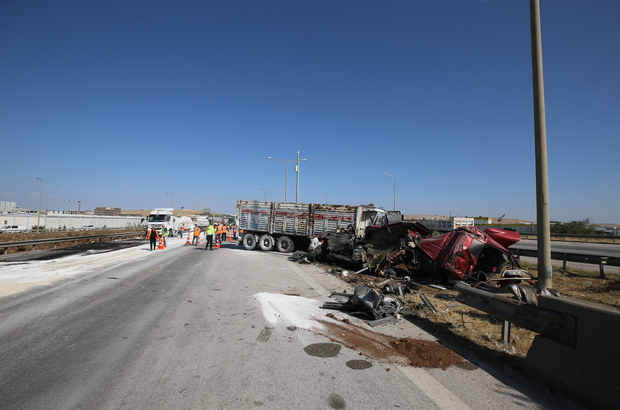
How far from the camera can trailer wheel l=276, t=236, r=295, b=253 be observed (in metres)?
19.6

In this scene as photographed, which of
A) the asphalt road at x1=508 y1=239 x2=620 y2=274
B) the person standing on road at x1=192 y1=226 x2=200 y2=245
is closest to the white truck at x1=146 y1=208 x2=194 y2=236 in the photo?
the person standing on road at x1=192 y1=226 x2=200 y2=245

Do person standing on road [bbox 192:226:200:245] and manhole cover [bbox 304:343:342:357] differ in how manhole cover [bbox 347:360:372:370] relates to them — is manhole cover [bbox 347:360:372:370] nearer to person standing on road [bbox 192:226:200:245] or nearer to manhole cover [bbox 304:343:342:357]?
manhole cover [bbox 304:343:342:357]

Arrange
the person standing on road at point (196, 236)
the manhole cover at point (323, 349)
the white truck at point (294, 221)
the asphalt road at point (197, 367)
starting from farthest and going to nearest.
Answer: the person standing on road at point (196, 236) → the white truck at point (294, 221) → the manhole cover at point (323, 349) → the asphalt road at point (197, 367)

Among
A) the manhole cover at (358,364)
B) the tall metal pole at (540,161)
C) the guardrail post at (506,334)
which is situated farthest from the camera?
the tall metal pole at (540,161)

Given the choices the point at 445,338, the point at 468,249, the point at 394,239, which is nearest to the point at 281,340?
the point at 445,338

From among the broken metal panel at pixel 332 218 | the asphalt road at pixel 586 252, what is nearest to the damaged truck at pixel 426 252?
the broken metal panel at pixel 332 218

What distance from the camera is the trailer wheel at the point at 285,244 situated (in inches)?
771

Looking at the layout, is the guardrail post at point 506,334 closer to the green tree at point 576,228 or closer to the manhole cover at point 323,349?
the manhole cover at point 323,349

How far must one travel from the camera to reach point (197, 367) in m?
3.97

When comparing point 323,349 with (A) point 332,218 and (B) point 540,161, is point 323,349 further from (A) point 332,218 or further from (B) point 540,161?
(A) point 332,218

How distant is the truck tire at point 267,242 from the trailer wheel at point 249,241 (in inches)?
20.3

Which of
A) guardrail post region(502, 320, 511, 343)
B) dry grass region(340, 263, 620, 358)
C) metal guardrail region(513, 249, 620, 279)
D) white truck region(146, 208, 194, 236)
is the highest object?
white truck region(146, 208, 194, 236)

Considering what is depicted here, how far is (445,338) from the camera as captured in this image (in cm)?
516

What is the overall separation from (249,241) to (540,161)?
55.8ft
